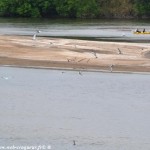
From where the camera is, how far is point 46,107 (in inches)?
1055

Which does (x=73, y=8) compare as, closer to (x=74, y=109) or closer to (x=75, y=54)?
(x=75, y=54)

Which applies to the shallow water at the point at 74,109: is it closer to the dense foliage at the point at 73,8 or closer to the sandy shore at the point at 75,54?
the sandy shore at the point at 75,54

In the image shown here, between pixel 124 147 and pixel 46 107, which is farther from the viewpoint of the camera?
pixel 46 107

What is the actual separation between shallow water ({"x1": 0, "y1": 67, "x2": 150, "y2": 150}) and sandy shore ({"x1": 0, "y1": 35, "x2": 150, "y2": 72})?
184cm

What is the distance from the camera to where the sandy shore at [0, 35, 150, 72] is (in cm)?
3734

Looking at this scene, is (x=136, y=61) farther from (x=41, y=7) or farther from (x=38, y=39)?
(x=41, y=7)

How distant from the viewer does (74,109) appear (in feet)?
87.0

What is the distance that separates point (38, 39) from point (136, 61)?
12295mm

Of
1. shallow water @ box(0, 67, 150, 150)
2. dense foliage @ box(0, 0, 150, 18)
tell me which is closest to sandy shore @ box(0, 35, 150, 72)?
shallow water @ box(0, 67, 150, 150)

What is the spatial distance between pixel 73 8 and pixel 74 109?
2562 inches

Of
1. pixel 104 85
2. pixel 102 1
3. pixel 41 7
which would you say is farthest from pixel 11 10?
pixel 104 85

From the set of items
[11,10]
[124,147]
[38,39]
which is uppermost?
[11,10]

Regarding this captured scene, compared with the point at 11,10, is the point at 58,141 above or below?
below

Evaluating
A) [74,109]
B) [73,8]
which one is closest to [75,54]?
[74,109]
